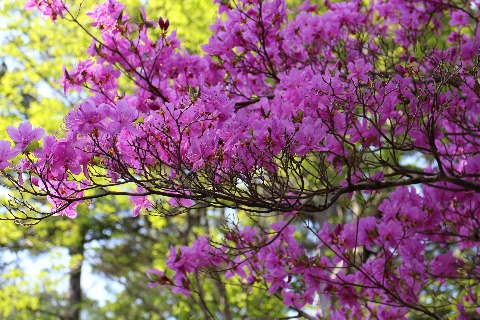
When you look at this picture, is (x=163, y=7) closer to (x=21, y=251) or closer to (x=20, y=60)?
(x=20, y=60)

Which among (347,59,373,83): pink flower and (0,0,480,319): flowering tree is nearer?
(0,0,480,319): flowering tree

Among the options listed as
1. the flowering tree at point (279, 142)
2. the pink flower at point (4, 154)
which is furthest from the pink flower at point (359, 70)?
the pink flower at point (4, 154)

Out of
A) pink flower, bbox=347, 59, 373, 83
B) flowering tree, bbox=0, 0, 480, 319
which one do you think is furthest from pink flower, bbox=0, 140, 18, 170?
pink flower, bbox=347, 59, 373, 83

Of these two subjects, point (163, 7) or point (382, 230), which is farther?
point (163, 7)

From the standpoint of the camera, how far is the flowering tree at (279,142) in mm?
2016

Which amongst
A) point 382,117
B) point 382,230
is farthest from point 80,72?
point 382,230

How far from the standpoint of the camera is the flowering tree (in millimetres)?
2016

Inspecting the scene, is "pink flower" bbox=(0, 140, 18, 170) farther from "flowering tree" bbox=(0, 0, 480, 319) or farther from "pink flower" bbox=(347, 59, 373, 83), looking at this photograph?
"pink flower" bbox=(347, 59, 373, 83)

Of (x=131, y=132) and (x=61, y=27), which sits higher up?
(x=61, y=27)

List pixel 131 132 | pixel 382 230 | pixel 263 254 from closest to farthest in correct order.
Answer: pixel 131 132 < pixel 382 230 < pixel 263 254

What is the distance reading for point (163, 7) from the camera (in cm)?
616

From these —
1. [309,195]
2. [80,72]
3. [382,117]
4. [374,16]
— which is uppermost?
[374,16]

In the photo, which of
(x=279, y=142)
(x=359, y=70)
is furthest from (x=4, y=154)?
(x=359, y=70)

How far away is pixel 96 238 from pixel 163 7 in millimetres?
6013
